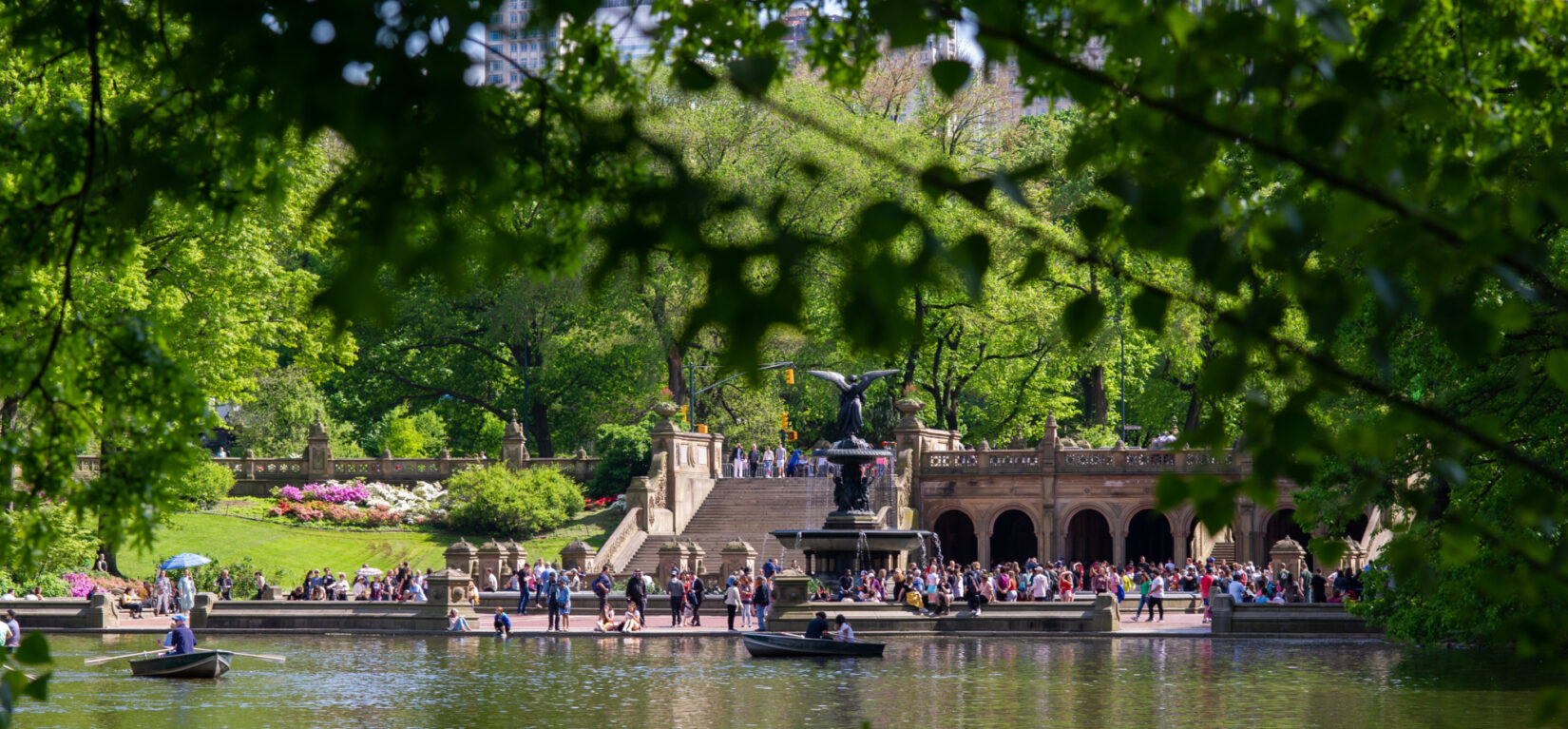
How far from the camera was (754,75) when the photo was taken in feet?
12.1

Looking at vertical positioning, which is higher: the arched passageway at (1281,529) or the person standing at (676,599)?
the arched passageway at (1281,529)

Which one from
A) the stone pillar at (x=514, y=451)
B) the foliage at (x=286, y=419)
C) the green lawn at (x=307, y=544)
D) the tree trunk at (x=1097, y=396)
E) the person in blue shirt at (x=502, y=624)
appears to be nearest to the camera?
the person in blue shirt at (x=502, y=624)

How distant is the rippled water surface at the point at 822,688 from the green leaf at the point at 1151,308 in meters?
14.7

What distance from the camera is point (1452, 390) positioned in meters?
18.0

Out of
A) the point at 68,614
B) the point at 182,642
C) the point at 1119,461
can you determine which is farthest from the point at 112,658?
the point at 1119,461

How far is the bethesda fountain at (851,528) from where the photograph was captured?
39750 mm

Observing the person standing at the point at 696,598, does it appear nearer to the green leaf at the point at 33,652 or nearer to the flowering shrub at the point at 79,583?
the flowering shrub at the point at 79,583

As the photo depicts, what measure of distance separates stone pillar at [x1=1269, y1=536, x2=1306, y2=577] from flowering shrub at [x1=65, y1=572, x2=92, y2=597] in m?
29.8

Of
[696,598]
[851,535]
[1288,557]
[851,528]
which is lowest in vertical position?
[696,598]

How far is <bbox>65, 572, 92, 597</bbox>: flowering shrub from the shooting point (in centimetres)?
4053

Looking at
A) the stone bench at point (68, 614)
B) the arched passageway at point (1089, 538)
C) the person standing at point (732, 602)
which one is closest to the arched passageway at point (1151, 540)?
the arched passageway at point (1089, 538)

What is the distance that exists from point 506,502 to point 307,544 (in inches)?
246

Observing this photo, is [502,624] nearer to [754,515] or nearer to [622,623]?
[622,623]

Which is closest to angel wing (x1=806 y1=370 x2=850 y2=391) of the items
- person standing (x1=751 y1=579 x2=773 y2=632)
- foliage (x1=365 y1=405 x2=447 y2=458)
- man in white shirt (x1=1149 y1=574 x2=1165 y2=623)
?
person standing (x1=751 y1=579 x2=773 y2=632)
